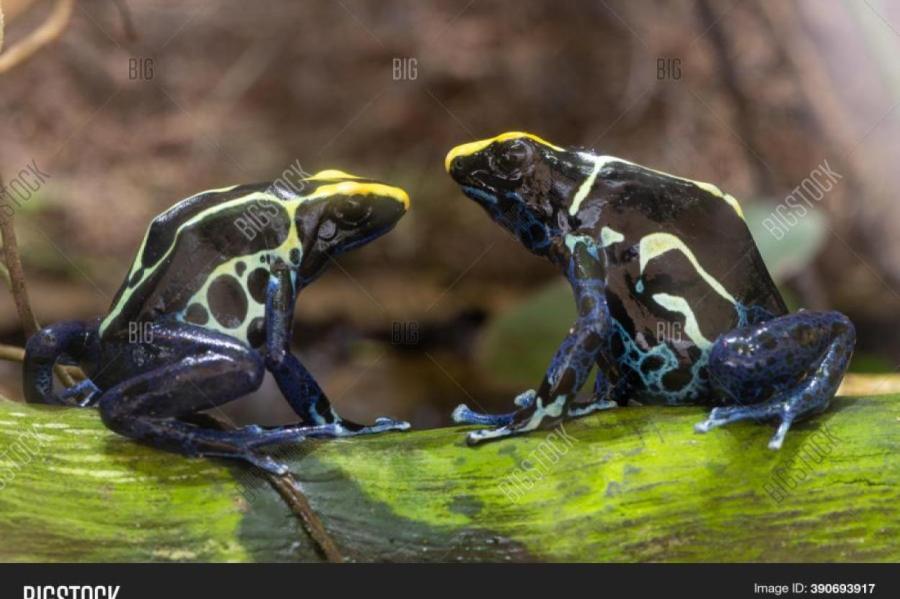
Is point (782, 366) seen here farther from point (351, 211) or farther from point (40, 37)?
point (40, 37)

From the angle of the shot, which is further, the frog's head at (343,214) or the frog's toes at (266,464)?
the frog's head at (343,214)

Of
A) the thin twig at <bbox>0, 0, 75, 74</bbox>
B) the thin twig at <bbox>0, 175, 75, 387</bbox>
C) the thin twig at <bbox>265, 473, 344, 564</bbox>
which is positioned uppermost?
the thin twig at <bbox>0, 0, 75, 74</bbox>

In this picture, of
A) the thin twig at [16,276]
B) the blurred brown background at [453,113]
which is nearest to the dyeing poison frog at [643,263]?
the blurred brown background at [453,113]

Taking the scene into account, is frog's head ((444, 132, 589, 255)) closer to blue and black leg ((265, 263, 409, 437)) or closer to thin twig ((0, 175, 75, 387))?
blue and black leg ((265, 263, 409, 437))

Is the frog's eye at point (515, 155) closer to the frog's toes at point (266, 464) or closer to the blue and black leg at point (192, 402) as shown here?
the blue and black leg at point (192, 402)

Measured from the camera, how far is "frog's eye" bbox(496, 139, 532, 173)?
2.20 meters

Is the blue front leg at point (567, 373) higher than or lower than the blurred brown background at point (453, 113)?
lower

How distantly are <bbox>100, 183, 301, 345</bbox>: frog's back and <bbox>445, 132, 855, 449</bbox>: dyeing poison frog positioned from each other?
1.57 feet

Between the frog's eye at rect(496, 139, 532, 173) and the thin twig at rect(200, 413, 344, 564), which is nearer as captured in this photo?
the thin twig at rect(200, 413, 344, 564)

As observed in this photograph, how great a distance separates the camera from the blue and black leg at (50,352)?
85.7 inches

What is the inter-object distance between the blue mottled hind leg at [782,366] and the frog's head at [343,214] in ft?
2.77

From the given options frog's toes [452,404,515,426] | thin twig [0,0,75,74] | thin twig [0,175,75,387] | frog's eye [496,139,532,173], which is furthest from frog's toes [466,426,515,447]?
thin twig [0,0,75,74]

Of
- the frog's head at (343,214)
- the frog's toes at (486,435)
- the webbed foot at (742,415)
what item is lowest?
the frog's toes at (486,435)

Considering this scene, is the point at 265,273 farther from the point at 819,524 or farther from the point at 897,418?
the point at 897,418
